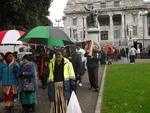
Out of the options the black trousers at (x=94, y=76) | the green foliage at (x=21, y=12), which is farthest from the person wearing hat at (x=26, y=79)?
the green foliage at (x=21, y=12)

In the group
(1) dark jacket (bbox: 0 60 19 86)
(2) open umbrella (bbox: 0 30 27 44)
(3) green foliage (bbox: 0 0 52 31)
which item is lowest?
(1) dark jacket (bbox: 0 60 19 86)

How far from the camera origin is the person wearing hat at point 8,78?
852 cm

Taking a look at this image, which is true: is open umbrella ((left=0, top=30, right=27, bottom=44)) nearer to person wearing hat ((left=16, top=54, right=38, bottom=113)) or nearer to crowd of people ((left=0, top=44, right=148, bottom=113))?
crowd of people ((left=0, top=44, right=148, bottom=113))

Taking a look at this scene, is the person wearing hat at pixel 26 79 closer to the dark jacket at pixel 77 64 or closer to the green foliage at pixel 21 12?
the dark jacket at pixel 77 64

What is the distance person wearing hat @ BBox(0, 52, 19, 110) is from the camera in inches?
336

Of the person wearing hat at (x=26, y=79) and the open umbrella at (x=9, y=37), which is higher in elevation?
the open umbrella at (x=9, y=37)

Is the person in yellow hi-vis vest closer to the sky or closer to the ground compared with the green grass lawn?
closer to the sky

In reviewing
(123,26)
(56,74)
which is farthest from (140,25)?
(56,74)

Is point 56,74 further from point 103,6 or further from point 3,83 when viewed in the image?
point 103,6

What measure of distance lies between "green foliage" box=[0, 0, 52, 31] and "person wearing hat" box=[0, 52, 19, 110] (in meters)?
12.3

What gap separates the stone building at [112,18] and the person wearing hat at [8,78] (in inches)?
2544

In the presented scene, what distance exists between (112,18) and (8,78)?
72.2m

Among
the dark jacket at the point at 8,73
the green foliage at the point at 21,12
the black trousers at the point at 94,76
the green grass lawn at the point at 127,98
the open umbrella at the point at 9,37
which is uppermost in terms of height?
the green foliage at the point at 21,12

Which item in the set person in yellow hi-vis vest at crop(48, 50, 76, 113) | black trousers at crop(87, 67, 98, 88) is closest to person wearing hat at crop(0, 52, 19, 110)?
person in yellow hi-vis vest at crop(48, 50, 76, 113)
